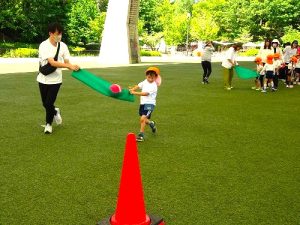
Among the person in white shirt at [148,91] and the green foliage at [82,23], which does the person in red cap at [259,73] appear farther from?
the green foliage at [82,23]

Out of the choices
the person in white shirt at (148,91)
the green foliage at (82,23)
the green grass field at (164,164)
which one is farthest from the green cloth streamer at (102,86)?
the green foliage at (82,23)

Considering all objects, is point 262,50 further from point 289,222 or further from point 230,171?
point 289,222

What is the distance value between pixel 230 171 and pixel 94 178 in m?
1.69

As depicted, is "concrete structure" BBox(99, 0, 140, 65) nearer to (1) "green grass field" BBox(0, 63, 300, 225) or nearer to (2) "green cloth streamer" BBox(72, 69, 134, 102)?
(1) "green grass field" BBox(0, 63, 300, 225)

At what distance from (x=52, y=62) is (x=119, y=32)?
23563 mm

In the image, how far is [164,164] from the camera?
5.42 meters

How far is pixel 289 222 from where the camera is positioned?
11.9ft

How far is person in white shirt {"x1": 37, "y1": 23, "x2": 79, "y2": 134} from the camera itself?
6.62 m

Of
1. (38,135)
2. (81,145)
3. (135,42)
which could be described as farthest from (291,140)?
(135,42)

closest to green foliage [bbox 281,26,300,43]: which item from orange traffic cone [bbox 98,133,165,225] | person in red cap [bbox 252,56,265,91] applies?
person in red cap [bbox 252,56,265,91]

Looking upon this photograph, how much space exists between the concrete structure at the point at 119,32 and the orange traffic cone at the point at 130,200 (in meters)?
26.9

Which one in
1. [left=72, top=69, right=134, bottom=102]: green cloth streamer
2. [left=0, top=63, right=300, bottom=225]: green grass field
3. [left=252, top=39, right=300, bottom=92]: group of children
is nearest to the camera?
[left=0, top=63, right=300, bottom=225]: green grass field

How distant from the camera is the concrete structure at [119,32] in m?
29.4

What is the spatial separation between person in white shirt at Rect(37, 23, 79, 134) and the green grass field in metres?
0.61
